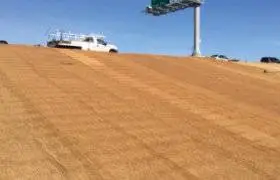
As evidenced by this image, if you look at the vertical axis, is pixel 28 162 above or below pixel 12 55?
below

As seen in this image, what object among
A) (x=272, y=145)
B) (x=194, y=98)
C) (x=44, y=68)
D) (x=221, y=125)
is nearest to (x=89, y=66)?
(x=44, y=68)

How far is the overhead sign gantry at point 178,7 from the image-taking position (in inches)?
2557

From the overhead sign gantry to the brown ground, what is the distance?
42.8m

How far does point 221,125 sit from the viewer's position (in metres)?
15.5

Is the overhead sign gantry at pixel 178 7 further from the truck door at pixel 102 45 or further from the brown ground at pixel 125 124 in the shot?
the brown ground at pixel 125 124

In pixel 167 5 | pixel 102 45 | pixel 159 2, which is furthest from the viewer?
pixel 159 2

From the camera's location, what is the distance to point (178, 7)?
66562 millimetres

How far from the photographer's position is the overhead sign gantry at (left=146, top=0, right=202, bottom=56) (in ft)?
213

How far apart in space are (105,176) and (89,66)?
10.8 metres

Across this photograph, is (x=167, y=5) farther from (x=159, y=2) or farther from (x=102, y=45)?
(x=102, y=45)

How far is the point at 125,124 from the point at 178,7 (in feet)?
176

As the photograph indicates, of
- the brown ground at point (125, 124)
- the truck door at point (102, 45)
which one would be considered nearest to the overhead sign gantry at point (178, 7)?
the truck door at point (102, 45)

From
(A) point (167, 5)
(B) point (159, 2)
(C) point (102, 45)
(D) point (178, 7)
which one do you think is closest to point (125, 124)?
(C) point (102, 45)

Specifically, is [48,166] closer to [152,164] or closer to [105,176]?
[105,176]
